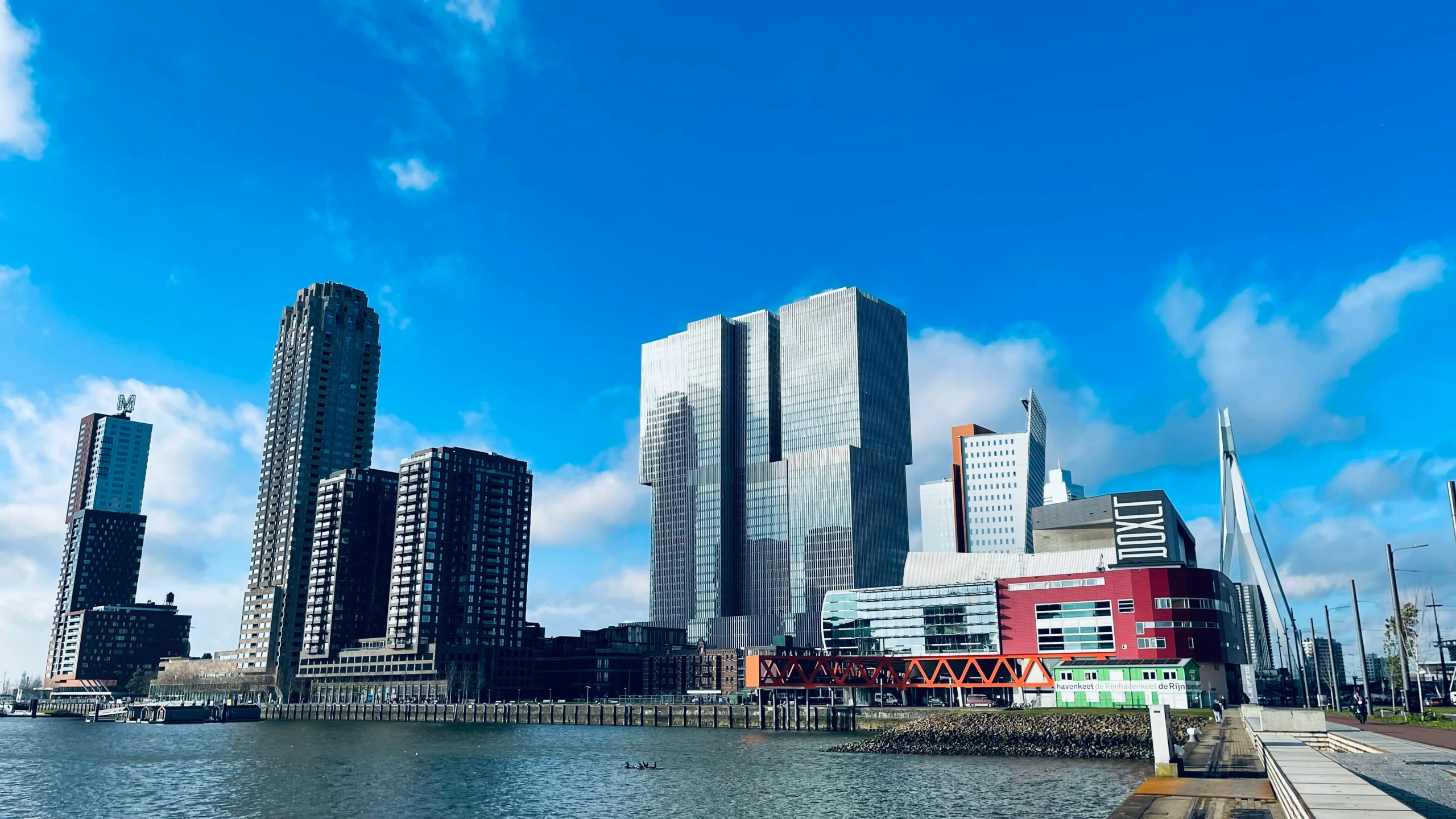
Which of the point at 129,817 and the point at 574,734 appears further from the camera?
the point at 574,734

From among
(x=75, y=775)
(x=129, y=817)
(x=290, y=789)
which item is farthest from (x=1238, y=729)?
(x=75, y=775)

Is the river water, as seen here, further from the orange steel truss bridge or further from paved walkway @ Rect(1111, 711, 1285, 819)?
the orange steel truss bridge

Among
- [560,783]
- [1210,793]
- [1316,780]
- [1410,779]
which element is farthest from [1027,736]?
[1316,780]

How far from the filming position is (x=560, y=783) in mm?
104188

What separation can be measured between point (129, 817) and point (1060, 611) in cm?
15142

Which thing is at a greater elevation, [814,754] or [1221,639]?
[1221,639]

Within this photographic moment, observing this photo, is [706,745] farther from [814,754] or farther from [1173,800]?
[1173,800]

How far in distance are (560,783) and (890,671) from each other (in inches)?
4206

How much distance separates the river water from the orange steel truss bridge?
2283cm

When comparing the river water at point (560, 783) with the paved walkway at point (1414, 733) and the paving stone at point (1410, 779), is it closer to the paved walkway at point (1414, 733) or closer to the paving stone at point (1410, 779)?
the paved walkway at point (1414, 733)

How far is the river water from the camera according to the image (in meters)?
81.6

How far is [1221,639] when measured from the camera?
18112 cm

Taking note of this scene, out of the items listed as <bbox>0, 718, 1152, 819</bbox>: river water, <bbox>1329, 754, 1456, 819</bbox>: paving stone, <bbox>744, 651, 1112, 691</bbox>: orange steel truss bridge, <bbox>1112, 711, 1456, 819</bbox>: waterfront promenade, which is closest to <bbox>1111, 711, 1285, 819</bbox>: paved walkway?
<bbox>1112, 711, 1456, 819</bbox>: waterfront promenade

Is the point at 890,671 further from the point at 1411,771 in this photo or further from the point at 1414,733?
the point at 1411,771
